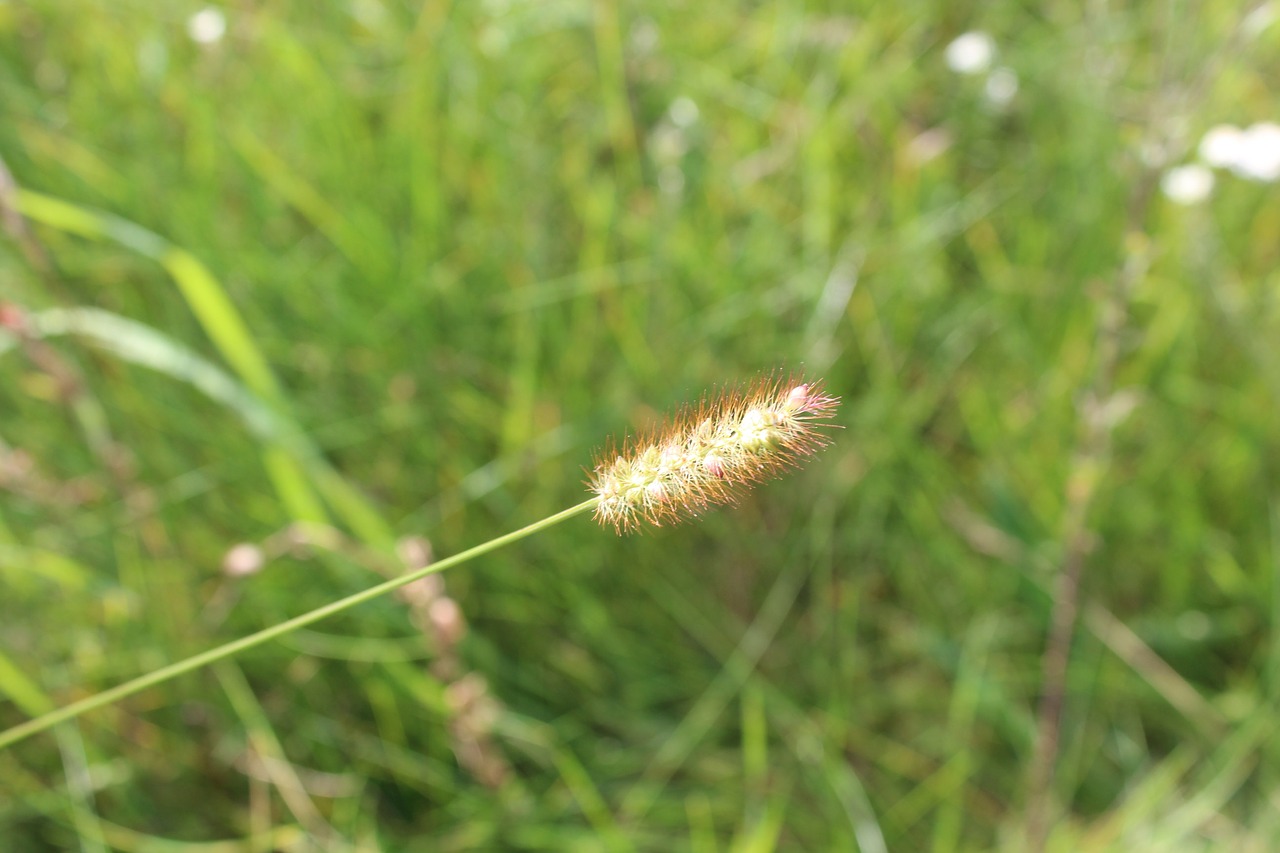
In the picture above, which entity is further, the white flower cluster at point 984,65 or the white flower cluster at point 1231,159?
the white flower cluster at point 984,65

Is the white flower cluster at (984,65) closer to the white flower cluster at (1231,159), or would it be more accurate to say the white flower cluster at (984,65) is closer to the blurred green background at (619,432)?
the blurred green background at (619,432)

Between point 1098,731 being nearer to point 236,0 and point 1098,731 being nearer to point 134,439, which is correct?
point 134,439

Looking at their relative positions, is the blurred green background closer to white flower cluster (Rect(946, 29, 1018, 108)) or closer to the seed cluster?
white flower cluster (Rect(946, 29, 1018, 108))

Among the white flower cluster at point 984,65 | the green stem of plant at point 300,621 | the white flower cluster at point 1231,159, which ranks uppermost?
the white flower cluster at point 984,65

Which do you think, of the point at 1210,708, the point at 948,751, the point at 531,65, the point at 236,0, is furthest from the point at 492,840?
the point at 236,0

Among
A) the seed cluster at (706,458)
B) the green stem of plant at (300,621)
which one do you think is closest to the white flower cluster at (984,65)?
the seed cluster at (706,458)

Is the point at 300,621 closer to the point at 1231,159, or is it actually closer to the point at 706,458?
the point at 706,458
